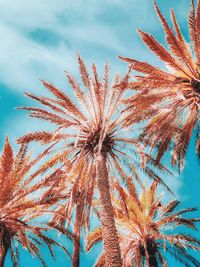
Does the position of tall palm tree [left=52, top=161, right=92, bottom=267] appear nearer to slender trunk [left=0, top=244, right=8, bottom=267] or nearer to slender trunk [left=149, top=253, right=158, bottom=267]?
slender trunk [left=0, top=244, right=8, bottom=267]

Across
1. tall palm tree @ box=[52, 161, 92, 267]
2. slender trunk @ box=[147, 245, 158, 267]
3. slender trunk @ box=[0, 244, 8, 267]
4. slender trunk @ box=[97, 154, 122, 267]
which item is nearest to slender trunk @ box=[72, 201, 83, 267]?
tall palm tree @ box=[52, 161, 92, 267]

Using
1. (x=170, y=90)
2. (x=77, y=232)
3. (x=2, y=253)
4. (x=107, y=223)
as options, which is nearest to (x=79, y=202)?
(x=77, y=232)

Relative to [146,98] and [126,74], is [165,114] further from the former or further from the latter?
[126,74]

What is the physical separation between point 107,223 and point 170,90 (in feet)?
18.5

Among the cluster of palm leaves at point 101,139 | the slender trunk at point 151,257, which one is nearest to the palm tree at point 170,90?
the cluster of palm leaves at point 101,139

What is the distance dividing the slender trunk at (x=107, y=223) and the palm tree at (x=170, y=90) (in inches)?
96.1

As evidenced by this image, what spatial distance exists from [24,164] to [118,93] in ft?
17.4

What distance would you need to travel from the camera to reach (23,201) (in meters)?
16.8

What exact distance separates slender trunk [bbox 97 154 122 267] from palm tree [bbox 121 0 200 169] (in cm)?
244

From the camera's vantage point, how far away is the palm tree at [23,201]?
51.8 ft

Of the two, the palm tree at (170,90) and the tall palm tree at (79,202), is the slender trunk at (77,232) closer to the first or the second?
the tall palm tree at (79,202)

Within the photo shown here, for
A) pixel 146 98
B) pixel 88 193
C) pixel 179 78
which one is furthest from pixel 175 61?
pixel 88 193

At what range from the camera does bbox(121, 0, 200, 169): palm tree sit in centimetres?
1434

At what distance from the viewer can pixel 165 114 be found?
15453 mm
